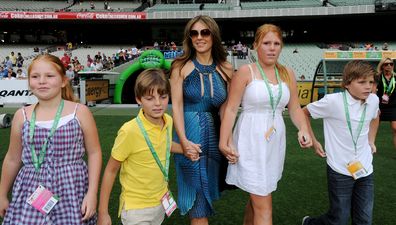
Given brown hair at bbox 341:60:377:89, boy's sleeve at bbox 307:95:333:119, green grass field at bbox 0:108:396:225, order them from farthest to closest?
green grass field at bbox 0:108:396:225 < boy's sleeve at bbox 307:95:333:119 < brown hair at bbox 341:60:377:89

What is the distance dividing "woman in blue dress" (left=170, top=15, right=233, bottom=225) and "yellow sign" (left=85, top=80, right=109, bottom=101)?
12.3m

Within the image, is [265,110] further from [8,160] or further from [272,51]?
[8,160]

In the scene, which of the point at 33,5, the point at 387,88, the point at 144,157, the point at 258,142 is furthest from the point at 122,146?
the point at 33,5

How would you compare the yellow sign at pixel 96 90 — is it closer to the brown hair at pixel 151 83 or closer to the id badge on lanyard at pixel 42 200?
the brown hair at pixel 151 83

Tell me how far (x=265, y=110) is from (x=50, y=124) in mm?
1332

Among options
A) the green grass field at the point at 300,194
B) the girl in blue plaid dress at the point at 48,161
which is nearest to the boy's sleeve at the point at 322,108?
the green grass field at the point at 300,194

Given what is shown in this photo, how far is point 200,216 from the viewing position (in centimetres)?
263

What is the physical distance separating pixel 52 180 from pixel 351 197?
2089 mm

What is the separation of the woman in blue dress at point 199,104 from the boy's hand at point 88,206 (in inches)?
27.7

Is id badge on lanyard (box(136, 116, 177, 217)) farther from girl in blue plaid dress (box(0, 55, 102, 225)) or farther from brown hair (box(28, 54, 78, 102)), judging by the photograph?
brown hair (box(28, 54, 78, 102))

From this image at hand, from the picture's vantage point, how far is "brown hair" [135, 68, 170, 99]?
2.26m

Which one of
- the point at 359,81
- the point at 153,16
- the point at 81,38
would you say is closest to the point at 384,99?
the point at 359,81

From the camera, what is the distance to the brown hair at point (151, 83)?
226 centimetres

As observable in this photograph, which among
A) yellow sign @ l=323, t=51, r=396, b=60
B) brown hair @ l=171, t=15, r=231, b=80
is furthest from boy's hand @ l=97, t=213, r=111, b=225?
yellow sign @ l=323, t=51, r=396, b=60
